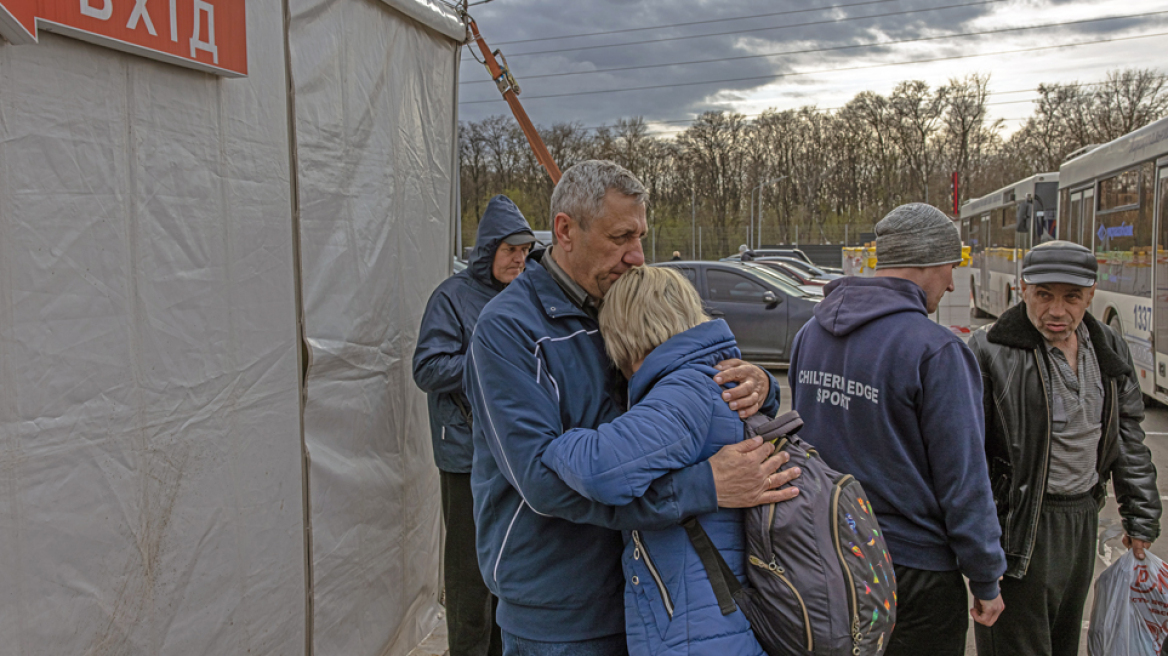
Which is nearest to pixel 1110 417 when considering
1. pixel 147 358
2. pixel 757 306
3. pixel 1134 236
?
→ pixel 147 358

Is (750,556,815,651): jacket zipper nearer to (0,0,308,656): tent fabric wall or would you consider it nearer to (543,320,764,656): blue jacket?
(543,320,764,656): blue jacket

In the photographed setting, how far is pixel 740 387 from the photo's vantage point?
1.65m

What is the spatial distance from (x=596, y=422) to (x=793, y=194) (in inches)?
2506

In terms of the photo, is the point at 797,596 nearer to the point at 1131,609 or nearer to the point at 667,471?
the point at 667,471

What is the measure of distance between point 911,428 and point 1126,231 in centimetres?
886

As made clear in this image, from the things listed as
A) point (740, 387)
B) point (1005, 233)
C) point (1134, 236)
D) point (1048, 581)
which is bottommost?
point (1048, 581)

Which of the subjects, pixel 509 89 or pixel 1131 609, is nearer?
pixel 1131 609

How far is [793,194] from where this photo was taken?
205 feet

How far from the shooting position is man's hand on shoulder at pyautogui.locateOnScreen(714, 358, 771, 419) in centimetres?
164

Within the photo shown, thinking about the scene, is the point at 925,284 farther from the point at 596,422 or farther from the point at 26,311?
the point at 26,311

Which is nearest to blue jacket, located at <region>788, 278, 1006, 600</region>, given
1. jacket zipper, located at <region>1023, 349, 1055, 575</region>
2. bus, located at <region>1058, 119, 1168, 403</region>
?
jacket zipper, located at <region>1023, 349, 1055, 575</region>

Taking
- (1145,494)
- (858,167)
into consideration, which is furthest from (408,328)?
(858,167)

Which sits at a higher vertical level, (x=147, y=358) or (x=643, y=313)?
(x=643, y=313)

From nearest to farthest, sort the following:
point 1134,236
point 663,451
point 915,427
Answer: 1. point 663,451
2. point 915,427
3. point 1134,236
